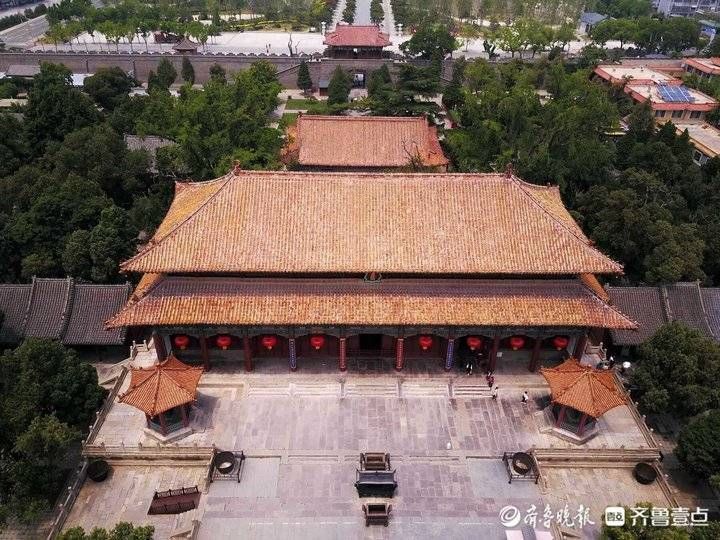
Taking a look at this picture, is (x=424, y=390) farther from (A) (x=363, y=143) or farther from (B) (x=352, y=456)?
(A) (x=363, y=143)

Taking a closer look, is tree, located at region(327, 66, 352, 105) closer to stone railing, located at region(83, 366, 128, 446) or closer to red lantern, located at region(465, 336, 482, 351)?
red lantern, located at region(465, 336, 482, 351)

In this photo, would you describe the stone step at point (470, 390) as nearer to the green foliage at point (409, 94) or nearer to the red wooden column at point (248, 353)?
the red wooden column at point (248, 353)

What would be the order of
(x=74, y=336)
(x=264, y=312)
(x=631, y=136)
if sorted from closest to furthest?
(x=264, y=312)
(x=74, y=336)
(x=631, y=136)

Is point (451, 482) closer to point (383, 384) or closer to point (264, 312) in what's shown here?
point (383, 384)

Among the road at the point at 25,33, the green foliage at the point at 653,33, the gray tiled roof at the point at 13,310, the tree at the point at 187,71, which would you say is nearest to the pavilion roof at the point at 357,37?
the tree at the point at 187,71

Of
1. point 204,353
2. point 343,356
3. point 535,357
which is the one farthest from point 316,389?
point 535,357

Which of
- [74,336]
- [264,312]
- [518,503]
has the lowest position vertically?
[518,503]

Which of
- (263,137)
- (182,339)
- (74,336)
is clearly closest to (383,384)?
(182,339)
